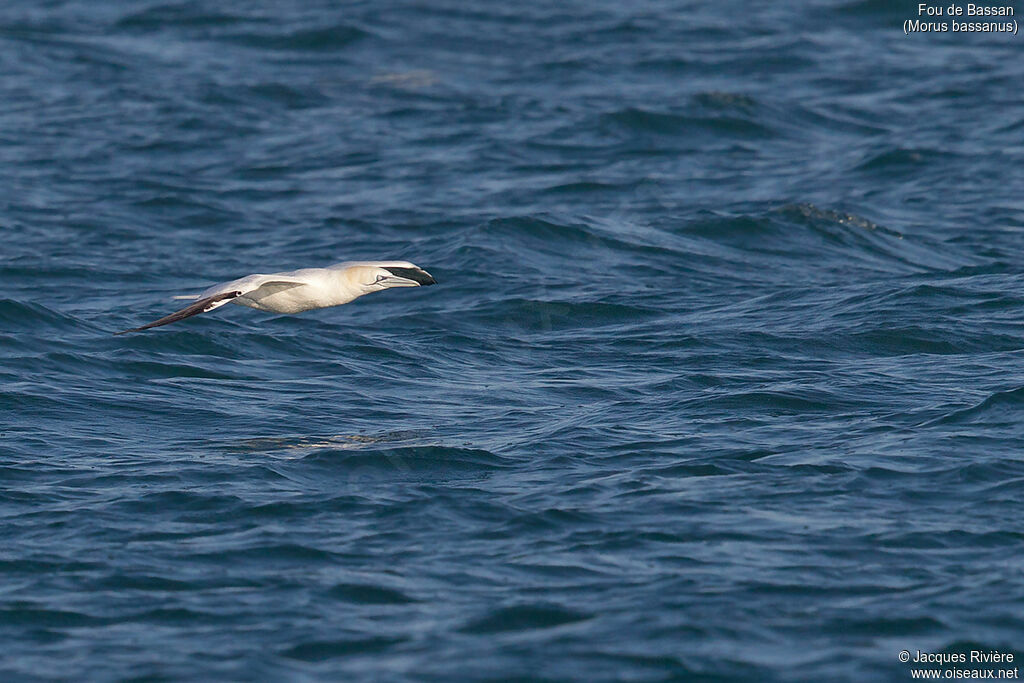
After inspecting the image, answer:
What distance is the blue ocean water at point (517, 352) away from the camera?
395 inches

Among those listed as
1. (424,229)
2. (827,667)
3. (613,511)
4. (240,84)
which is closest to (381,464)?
(613,511)

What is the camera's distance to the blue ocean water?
10031 mm

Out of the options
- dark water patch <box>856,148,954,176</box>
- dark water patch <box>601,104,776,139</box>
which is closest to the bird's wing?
dark water patch <box>856,148,954,176</box>

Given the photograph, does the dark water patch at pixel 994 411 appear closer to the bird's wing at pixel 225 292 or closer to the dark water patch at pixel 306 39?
the bird's wing at pixel 225 292

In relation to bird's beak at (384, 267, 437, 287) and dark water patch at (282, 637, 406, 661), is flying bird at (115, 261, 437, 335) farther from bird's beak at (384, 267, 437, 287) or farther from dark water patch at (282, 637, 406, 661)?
dark water patch at (282, 637, 406, 661)

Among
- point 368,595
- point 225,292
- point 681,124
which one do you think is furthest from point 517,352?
point 681,124

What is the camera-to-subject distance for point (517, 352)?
16.5 m

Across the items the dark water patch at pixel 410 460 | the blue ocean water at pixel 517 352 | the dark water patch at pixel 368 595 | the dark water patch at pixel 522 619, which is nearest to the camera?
the dark water patch at pixel 522 619

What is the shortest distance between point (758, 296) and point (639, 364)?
2.74 meters

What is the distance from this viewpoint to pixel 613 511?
11.6 meters

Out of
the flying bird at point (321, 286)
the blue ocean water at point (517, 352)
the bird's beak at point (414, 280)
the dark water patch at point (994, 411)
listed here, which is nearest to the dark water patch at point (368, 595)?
the blue ocean water at point (517, 352)

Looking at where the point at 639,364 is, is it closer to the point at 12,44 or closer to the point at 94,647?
the point at 94,647

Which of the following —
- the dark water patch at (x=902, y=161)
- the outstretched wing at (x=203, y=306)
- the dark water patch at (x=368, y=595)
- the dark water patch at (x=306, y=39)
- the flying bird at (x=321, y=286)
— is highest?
the dark water patch at (x=306, y=39)

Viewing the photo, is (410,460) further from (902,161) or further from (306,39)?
(306,39)
